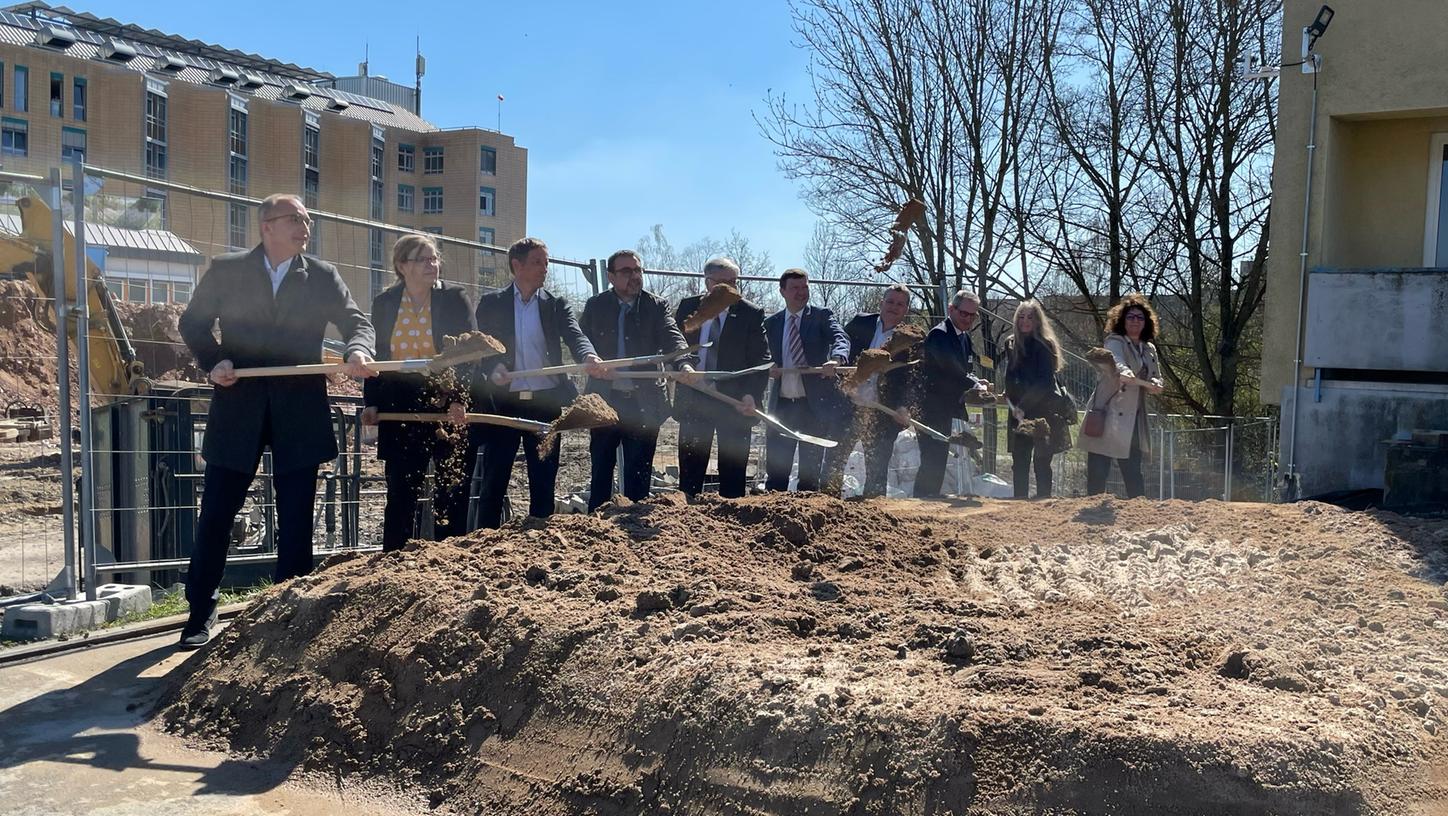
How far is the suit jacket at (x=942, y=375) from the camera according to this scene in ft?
26.4

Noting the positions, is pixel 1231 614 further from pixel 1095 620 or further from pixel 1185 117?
pixel 1185 117

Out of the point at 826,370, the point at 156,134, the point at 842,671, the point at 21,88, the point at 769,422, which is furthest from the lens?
the point at 156,134

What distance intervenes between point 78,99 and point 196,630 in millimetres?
54831

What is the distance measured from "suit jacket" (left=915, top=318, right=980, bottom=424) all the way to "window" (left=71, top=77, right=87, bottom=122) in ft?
176

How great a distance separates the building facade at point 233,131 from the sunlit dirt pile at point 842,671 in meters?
37.6

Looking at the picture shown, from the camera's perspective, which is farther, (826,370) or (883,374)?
(883,374)

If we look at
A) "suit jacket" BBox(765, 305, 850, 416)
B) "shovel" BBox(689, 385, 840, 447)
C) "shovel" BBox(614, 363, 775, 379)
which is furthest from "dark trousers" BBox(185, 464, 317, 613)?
"suit jacket" BBox(765, 305, 850, 416)

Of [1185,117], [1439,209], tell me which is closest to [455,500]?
[1439,209]

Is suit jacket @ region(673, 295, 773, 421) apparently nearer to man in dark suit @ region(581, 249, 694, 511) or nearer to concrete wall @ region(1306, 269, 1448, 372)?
man in dark suit @ region(581, 249, 694, 511)

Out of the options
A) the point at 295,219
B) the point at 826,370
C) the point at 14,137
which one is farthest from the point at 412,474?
the point at 14,137

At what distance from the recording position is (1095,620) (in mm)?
4172

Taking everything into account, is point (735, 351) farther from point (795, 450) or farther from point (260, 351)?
point (260, 351)

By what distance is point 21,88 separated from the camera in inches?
1959

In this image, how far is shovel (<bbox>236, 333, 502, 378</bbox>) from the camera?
16.1 feet
